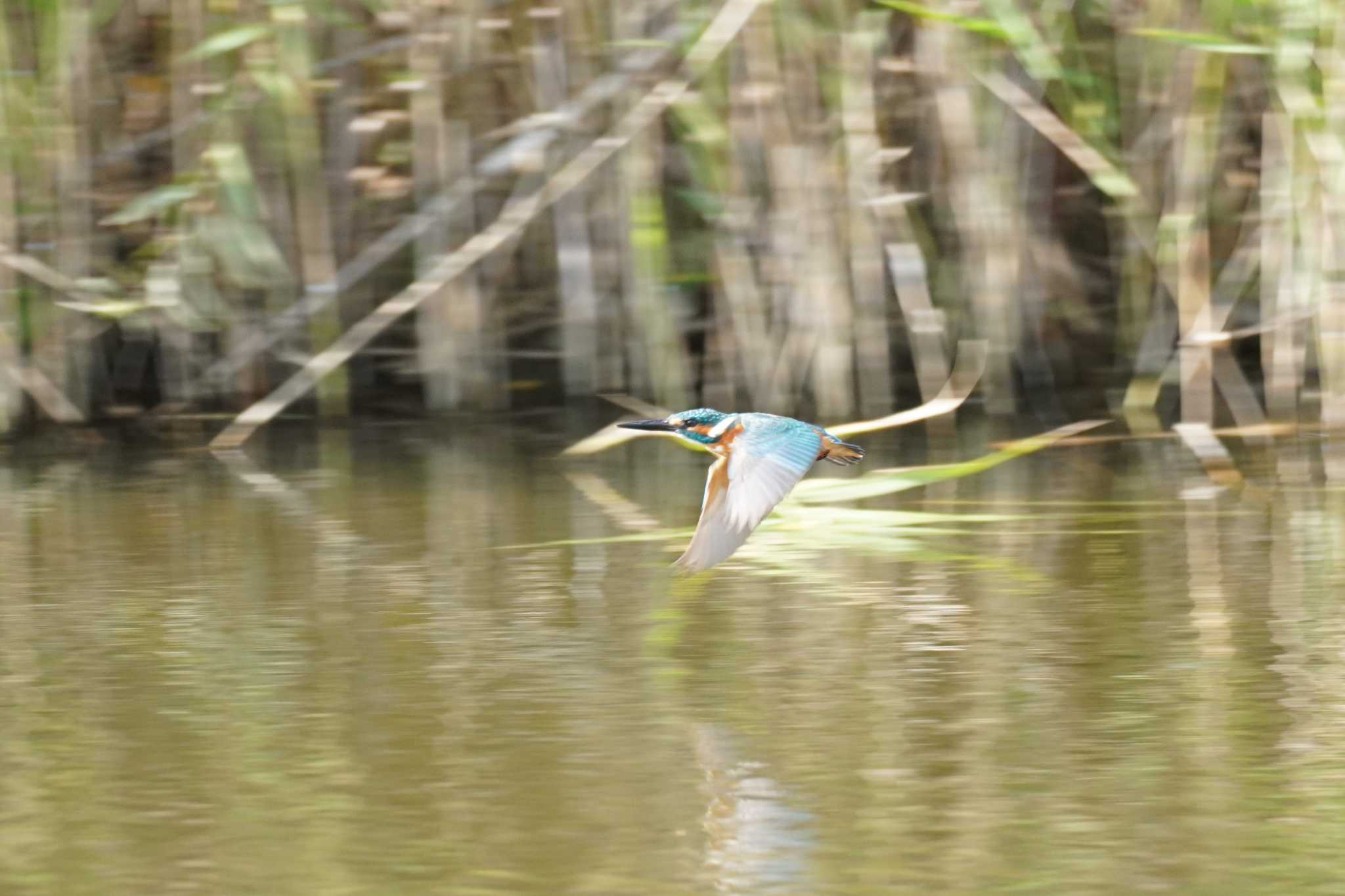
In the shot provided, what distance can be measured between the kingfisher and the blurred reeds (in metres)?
1.67

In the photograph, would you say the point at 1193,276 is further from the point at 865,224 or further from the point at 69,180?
the point at 69,180

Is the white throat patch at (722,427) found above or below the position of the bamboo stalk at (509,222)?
below

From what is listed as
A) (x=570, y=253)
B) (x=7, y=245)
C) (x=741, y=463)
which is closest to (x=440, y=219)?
(x=570, y=253)

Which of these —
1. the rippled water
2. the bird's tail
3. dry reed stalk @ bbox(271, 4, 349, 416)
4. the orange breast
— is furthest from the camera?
dry reed stalk @ bbox(271, 4, 349, 416)

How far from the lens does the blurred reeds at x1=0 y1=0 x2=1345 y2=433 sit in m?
4.76

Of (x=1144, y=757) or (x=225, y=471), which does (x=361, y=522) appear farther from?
(x=1144, y=757)

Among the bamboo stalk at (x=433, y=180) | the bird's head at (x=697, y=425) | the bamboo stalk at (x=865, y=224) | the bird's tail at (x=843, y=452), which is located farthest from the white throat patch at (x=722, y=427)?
the bamboo stalk at (x=433, y=180)

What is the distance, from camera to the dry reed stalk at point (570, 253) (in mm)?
5074

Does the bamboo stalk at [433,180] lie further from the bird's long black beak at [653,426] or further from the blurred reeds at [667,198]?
the bird's long black beak at [653,426]

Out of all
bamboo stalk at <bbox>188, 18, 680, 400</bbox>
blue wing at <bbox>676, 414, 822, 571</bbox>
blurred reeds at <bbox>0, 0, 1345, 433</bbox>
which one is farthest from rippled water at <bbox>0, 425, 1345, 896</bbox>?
A: bamboo stalk at <bbox>188, 18, 680, 400</bbox>

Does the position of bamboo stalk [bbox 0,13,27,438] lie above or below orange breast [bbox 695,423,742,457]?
above

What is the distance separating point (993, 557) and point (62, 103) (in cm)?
246

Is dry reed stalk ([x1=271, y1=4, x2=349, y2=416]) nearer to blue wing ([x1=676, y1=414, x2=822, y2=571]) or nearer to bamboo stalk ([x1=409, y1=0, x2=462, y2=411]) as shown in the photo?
bamboo stalk ([x1=409, y1=0, x2=462, y2=411])

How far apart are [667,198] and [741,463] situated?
2487mm
